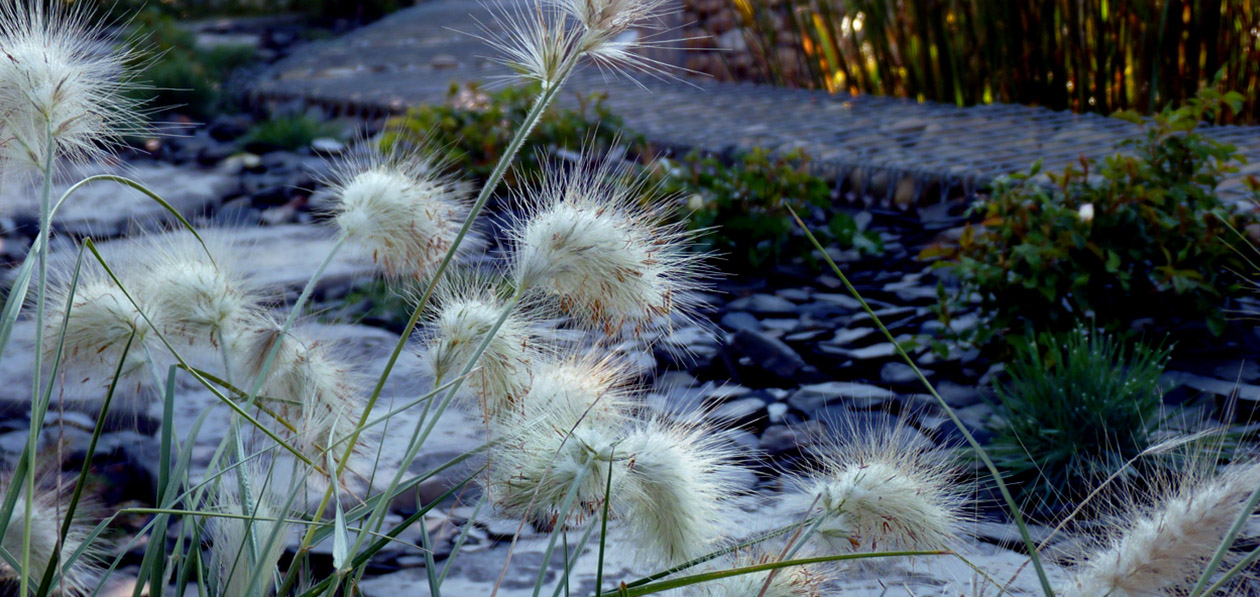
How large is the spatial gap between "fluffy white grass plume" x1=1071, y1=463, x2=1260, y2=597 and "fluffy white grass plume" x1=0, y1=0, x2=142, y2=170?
902 mm

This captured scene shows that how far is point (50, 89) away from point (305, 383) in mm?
351

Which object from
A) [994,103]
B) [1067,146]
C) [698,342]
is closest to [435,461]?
[698,342]

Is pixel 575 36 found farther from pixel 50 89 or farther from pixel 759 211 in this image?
pixel 759 211

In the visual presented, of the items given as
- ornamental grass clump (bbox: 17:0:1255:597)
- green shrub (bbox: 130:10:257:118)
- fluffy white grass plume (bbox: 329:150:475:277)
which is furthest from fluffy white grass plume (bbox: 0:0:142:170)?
green shrub (bbox: 130:10:257:118)

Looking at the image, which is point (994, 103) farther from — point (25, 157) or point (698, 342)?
point (25, 157)

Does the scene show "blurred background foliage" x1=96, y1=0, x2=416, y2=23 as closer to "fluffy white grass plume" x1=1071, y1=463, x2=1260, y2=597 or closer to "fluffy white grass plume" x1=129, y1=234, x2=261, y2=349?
"fluffy white grass plume" x1=129, y1=234, x2=261, y2=349

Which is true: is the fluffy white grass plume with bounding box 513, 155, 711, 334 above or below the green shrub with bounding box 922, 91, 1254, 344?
above

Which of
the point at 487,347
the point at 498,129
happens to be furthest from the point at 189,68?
the point at 487,347

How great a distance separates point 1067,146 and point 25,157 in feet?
12.0

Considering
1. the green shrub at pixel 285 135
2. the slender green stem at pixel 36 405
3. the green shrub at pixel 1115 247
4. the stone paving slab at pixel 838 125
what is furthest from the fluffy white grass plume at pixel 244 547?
the green shrub at pixel 285 135

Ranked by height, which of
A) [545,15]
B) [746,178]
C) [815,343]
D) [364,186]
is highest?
[545,15]

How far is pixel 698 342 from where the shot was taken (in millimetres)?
A: 2559

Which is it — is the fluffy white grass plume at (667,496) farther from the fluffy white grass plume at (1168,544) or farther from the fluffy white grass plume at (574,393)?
the fluffy white grass plume at (1168,544)

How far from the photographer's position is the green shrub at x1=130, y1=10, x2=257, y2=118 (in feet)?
22.7
